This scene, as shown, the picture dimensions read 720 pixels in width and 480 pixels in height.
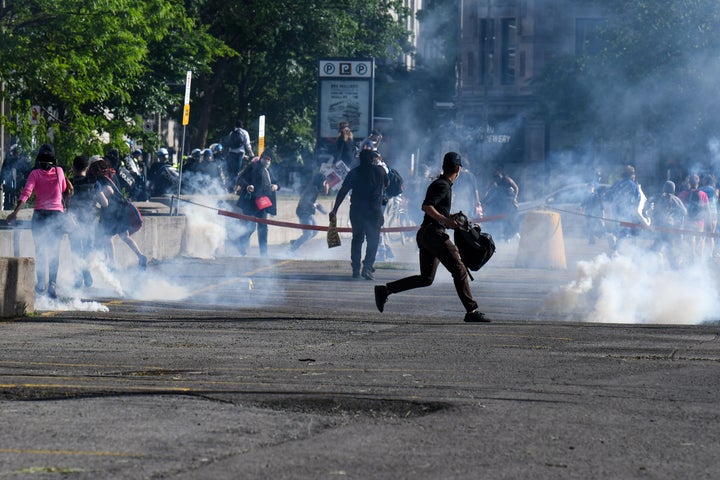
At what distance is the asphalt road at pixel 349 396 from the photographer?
615 centimetres

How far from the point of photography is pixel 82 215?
16.3 metres

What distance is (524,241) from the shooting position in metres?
22.8

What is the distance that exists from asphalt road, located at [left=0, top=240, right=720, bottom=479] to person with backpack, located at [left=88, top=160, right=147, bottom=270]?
3080 mm

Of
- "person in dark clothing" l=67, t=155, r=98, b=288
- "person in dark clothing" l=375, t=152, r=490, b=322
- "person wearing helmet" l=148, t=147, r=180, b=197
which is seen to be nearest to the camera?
"person in dark clothing" l=375, t=152, r=490, b=322

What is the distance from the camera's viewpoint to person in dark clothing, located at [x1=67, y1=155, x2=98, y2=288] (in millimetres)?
15797

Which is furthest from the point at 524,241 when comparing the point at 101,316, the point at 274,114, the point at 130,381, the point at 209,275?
the point at 274,114

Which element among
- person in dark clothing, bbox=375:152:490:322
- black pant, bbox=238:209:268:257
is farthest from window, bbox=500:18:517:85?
person in dark clothing, bbox=375:152:490:322

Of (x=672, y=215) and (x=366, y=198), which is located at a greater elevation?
(x=366, y=198)

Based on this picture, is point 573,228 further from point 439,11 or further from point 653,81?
point 439,11

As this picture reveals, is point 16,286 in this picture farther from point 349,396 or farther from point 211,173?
point 211,173

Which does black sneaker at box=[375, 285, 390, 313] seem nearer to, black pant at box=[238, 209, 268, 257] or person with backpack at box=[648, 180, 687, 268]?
black pant at box=[238, 209, 268, 257]

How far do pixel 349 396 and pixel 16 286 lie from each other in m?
5.62

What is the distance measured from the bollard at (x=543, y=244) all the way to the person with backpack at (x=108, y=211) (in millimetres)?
7466

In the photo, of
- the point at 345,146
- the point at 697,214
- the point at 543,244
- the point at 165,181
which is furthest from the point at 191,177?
the point at 697,214
